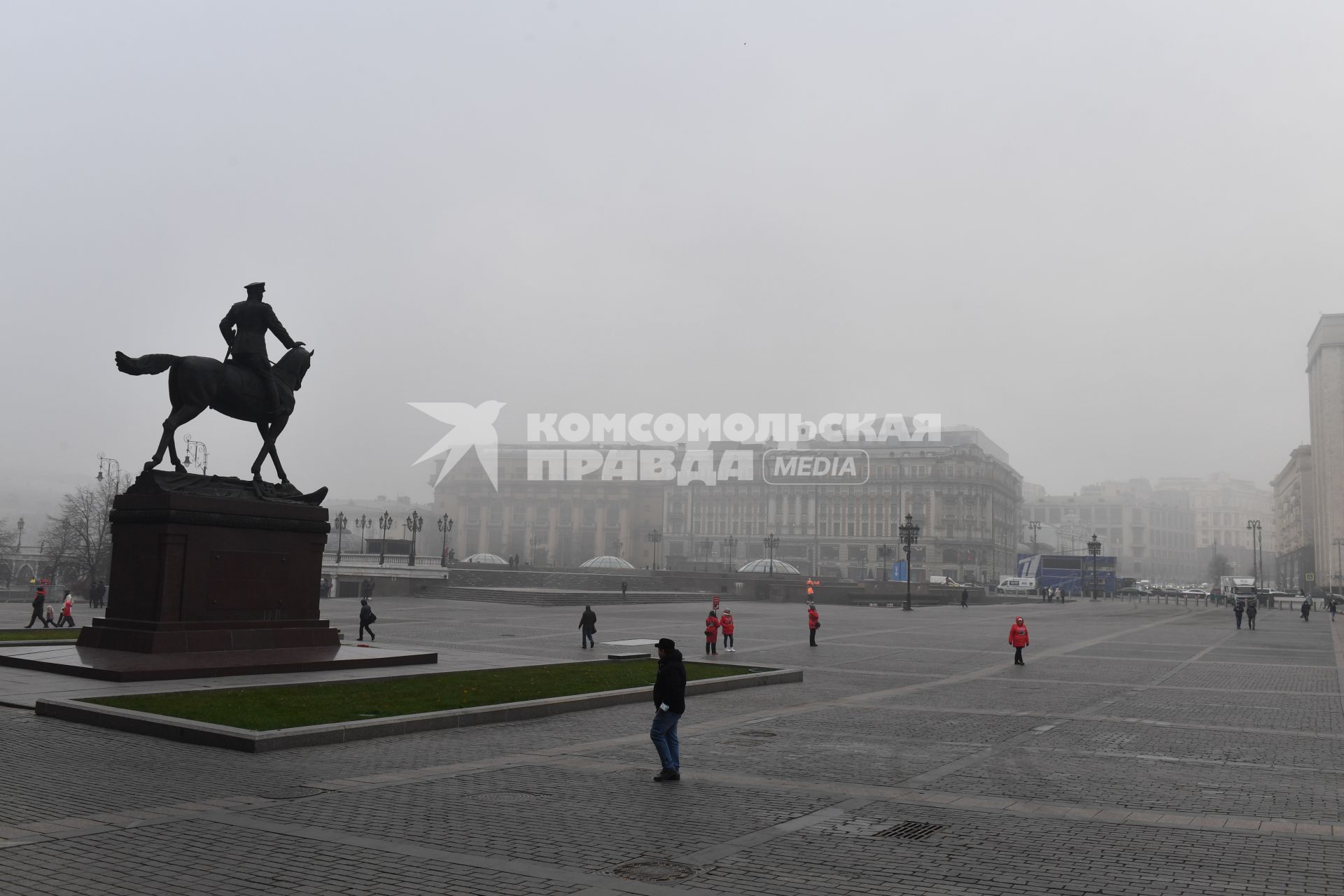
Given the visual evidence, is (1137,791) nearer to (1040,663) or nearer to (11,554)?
(1040,663)

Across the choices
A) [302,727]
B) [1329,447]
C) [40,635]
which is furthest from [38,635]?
[1329,447]

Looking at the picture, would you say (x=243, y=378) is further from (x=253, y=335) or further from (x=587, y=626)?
(x=587, y=626)

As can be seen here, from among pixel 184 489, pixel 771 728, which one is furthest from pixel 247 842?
pixel 184 489

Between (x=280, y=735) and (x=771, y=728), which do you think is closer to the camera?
(x=280, y=735)

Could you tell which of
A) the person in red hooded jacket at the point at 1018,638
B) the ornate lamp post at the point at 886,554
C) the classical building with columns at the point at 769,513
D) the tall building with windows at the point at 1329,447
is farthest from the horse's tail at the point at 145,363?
the tall building with windows at the point at 1329,447

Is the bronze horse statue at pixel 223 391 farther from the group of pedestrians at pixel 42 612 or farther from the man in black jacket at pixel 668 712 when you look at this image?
the man in black jacket at pixel 668 712

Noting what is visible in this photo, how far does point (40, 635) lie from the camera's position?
23.8m

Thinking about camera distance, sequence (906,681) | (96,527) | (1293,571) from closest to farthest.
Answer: (906,681), (96,527), (1293,571)

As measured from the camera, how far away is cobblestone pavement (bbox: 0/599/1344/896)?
6.89 meters

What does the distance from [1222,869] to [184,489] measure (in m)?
17.4

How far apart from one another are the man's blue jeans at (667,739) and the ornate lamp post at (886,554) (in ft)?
408

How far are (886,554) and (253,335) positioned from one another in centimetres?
12004

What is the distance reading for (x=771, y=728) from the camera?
46.4 feet

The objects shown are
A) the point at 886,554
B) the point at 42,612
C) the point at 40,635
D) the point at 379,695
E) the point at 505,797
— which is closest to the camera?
the point at 505,797
